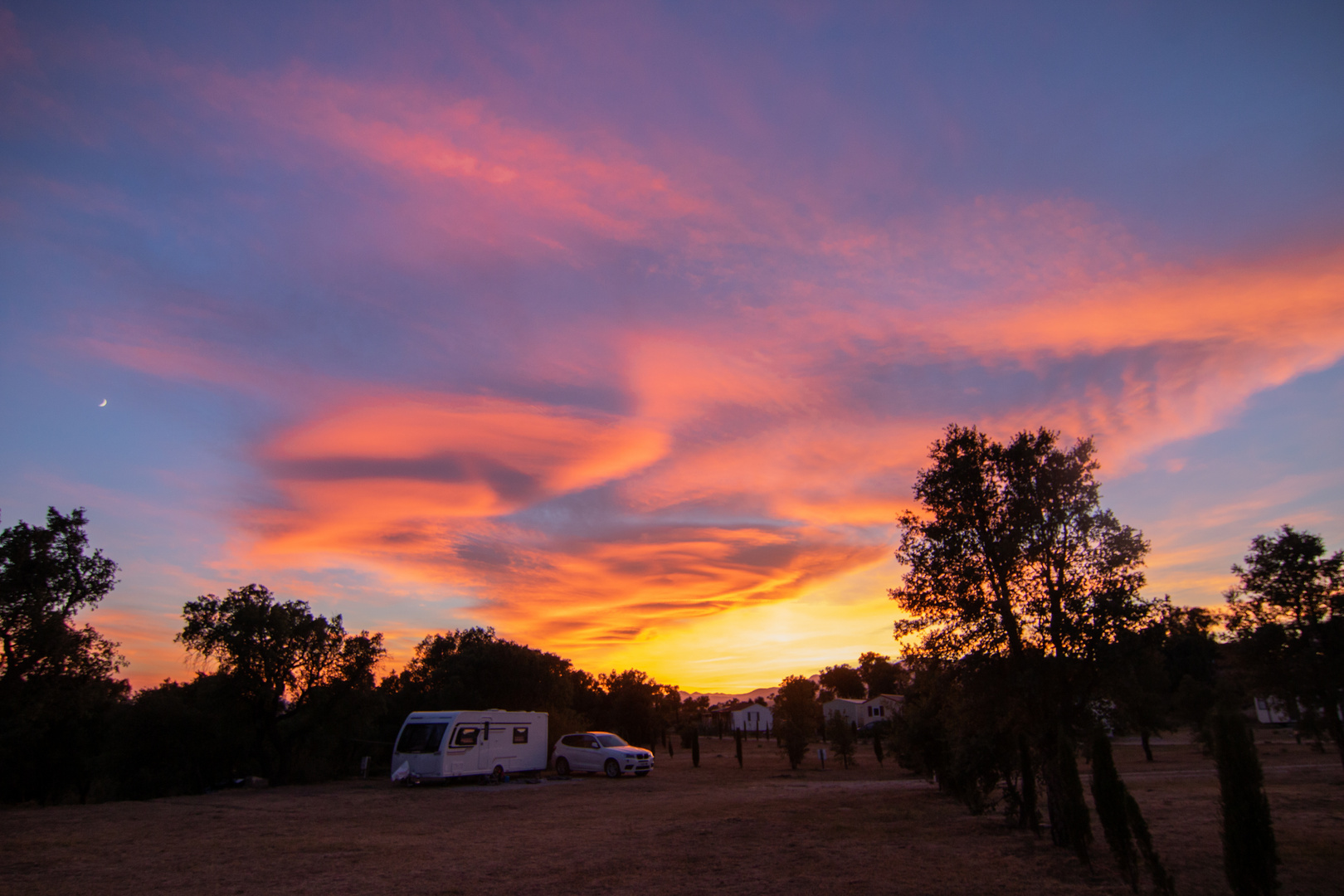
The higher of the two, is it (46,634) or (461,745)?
(46,634)

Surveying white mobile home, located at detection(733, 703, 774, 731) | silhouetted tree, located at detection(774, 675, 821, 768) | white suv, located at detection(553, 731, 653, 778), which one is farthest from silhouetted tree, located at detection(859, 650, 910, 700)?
white suv, located at detection(553, 731, 653, 778)

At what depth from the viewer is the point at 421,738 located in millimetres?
26453

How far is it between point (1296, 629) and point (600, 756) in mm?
25114

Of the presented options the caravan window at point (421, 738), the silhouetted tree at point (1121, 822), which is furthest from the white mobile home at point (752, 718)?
the silhouetted tree at point (1121, 822)

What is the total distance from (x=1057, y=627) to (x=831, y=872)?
5.90m

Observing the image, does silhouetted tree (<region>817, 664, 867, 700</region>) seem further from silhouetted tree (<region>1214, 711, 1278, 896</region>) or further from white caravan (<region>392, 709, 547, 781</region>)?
silhouetted tree (<region>1214, 711, 1278, 896</region>)

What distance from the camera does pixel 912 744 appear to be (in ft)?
69.3

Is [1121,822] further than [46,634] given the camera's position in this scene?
No

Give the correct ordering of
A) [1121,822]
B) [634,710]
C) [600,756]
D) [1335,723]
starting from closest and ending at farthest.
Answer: [1121,822] < [1335,723] < [600,756] < [634,710]

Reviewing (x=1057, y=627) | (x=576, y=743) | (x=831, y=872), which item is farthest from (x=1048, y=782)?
(x=576, y=743)

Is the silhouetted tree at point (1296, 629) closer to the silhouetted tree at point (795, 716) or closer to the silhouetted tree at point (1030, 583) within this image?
the silhouetted tree at point (1030, 583)

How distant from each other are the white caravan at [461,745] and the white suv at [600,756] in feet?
8.17

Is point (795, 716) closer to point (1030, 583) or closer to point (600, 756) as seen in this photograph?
point (600, 756)

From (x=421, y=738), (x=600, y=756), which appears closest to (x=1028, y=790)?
(x=600, y=756)
